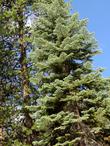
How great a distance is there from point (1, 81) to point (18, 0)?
4456 millimetres

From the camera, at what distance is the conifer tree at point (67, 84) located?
47.4 ft

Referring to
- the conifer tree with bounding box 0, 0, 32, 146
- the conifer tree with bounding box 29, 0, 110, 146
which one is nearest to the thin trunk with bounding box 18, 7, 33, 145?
the conifer tree with bounding box 0, 0, 32, 146

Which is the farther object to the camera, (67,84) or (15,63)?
(15,63)

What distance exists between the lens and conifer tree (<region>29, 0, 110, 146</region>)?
1445cm

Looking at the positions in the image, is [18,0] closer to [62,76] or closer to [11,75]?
[11,75]

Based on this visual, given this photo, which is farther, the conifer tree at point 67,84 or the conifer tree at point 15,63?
the conifer tree at point 15,63

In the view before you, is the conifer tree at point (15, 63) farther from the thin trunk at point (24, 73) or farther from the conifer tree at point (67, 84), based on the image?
the conifer tree at point (67, 84)

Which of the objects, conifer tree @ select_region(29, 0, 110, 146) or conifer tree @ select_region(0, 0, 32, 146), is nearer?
conifer tree @ select_region(29, 0, 110, 146)

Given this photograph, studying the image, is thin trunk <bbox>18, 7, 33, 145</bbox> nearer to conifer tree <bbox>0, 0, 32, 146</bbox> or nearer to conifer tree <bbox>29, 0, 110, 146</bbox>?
conifer tree <bbox>0, 0, 32, 146</bbox>

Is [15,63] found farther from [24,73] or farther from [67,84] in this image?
[67,84]

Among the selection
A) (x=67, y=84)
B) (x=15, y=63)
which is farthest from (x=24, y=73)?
(x=67, y=84)

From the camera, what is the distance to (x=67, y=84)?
1466cm

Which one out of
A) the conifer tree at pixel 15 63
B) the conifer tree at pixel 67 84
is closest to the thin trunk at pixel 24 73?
the conifer tree at pixel 15 63

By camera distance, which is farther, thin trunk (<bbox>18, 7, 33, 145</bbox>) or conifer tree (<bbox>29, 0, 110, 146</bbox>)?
thin trunk (<bbox>18, 7, 33, 145</bbox>)
